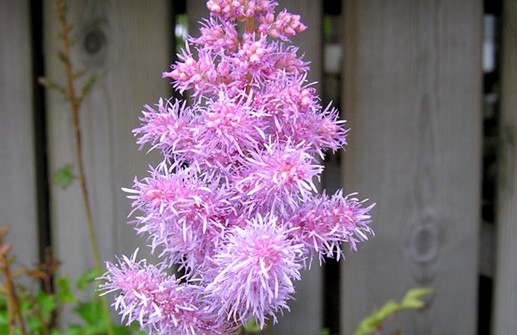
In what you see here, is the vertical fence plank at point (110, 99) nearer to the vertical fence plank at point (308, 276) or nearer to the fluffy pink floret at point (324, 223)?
the vertical fence plank at point (308, 276)

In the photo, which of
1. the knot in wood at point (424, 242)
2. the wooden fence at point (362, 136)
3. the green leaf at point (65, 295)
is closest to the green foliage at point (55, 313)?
the green leaf at point (65, 295)

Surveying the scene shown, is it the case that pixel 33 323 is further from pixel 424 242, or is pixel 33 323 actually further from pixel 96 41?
pixel 424 242

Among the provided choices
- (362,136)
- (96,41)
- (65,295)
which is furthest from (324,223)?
(96,41)

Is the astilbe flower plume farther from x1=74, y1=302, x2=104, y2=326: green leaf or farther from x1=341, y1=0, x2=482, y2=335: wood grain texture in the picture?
x1=341, y1=0, x2=482, y2=335: wood grain texture

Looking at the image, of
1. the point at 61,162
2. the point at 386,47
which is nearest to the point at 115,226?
the point at 61,162

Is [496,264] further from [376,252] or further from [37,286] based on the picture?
[37,286]
